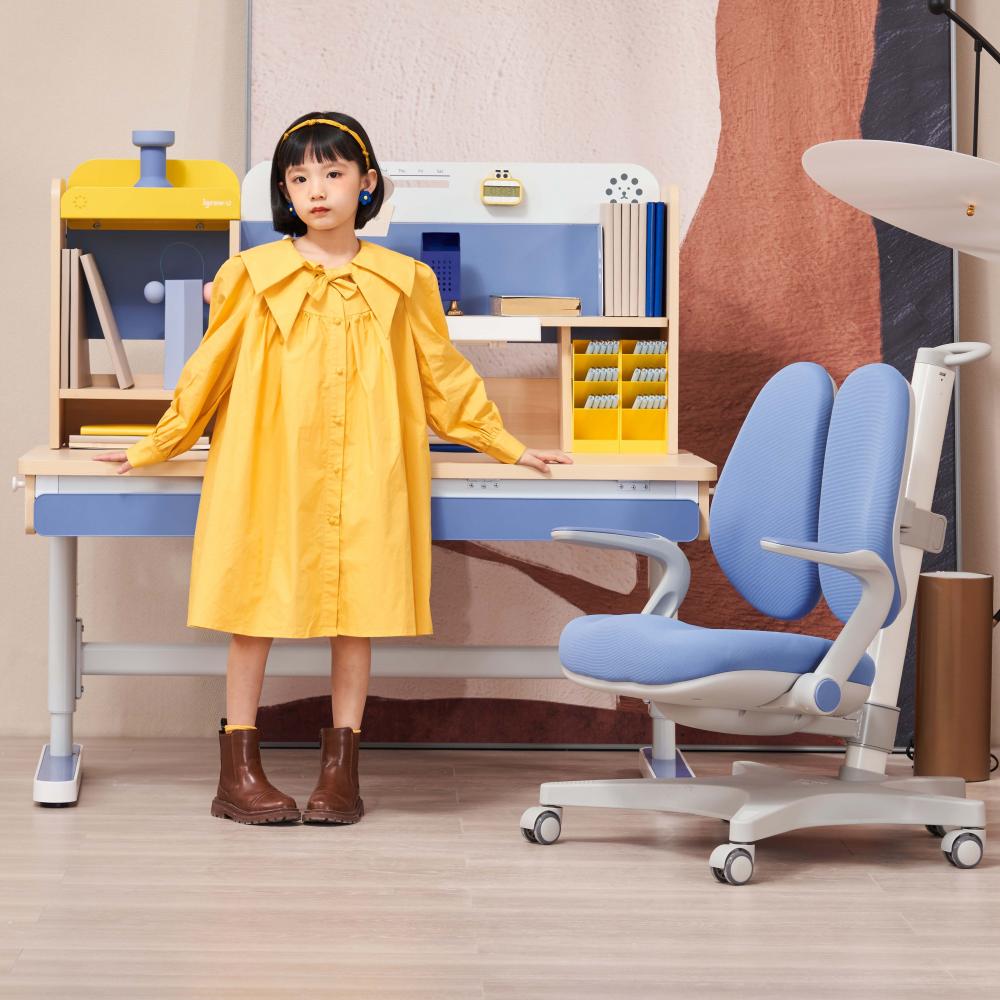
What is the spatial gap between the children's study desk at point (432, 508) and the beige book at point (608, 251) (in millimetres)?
59

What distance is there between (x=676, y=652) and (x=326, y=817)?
2.64 feet

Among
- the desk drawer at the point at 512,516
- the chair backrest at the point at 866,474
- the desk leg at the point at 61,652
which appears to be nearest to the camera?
the chair backrest at the point at 866,474

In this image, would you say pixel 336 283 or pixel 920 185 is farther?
pixel 336 283

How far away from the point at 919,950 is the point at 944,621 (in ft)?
4.19

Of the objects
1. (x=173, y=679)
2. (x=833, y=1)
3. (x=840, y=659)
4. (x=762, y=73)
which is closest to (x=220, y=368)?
(x=173, y=679)

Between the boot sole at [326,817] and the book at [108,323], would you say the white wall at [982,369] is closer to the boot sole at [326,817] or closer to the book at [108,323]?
the boot sole at [326,817]

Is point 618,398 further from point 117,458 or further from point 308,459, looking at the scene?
point 117,458

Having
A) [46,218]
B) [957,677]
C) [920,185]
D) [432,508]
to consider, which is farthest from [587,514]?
[46,218]

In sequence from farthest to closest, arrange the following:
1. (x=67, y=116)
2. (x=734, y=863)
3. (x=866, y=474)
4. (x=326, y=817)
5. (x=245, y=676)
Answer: (x=67, y=116) → (x=245, y=676) → (x=326, y=817) → (x=866, y=474) → (x=734, y=863)

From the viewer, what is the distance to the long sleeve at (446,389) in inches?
112

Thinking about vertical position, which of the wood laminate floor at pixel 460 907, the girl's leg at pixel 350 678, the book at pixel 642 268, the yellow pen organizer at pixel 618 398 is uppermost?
the book at pixel 642 268

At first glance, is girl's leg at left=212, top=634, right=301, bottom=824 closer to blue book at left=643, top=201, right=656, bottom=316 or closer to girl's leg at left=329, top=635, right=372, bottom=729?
girl's leg at left=329, top=635, right=372, bottom=729

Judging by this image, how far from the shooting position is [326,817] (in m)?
2.64

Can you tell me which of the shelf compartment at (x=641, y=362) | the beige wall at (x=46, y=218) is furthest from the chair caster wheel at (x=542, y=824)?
the beige wall at (x=46, y=218)
